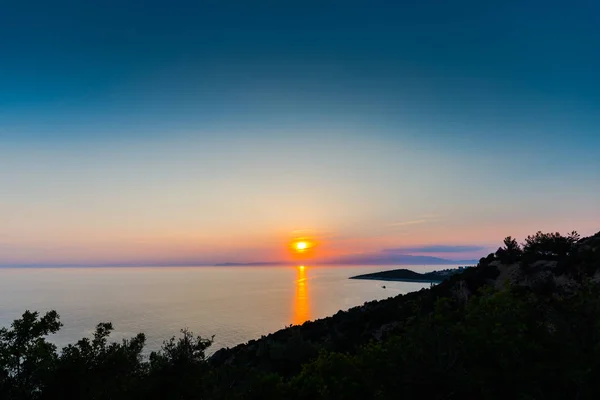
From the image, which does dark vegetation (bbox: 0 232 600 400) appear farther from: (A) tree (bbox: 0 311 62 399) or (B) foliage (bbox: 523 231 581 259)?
(B) foliage (bbox: 523 231 581 259)

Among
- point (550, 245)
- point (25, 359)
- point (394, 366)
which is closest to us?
point (394, 366)

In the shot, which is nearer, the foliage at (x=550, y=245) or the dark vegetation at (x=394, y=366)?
the dark vegetation at (x=394, y=366)

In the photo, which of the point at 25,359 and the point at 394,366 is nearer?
the point at 394,366

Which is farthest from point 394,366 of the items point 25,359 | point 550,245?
point 550,245

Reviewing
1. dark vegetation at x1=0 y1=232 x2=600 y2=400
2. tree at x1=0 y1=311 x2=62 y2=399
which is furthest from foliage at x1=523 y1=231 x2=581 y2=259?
tree at x1=0 y1=311 x2=62 y2=399

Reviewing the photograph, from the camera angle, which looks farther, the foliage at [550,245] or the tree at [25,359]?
the foliage at [550,245]

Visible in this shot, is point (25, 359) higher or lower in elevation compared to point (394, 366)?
higher

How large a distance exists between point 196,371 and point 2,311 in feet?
442

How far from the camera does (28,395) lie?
574 inches

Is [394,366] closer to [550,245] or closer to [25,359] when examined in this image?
[25,359]

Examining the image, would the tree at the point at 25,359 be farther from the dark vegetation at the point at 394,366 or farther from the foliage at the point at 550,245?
the foliage at the point at 550,245

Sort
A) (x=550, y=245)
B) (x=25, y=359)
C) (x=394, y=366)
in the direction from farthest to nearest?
(x=550, y=245) → (x=25, y=359) → (x=394, y=366)

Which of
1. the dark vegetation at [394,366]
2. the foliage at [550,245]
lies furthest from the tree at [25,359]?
the foliage at [550,245]

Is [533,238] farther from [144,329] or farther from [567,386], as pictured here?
[144,329]
